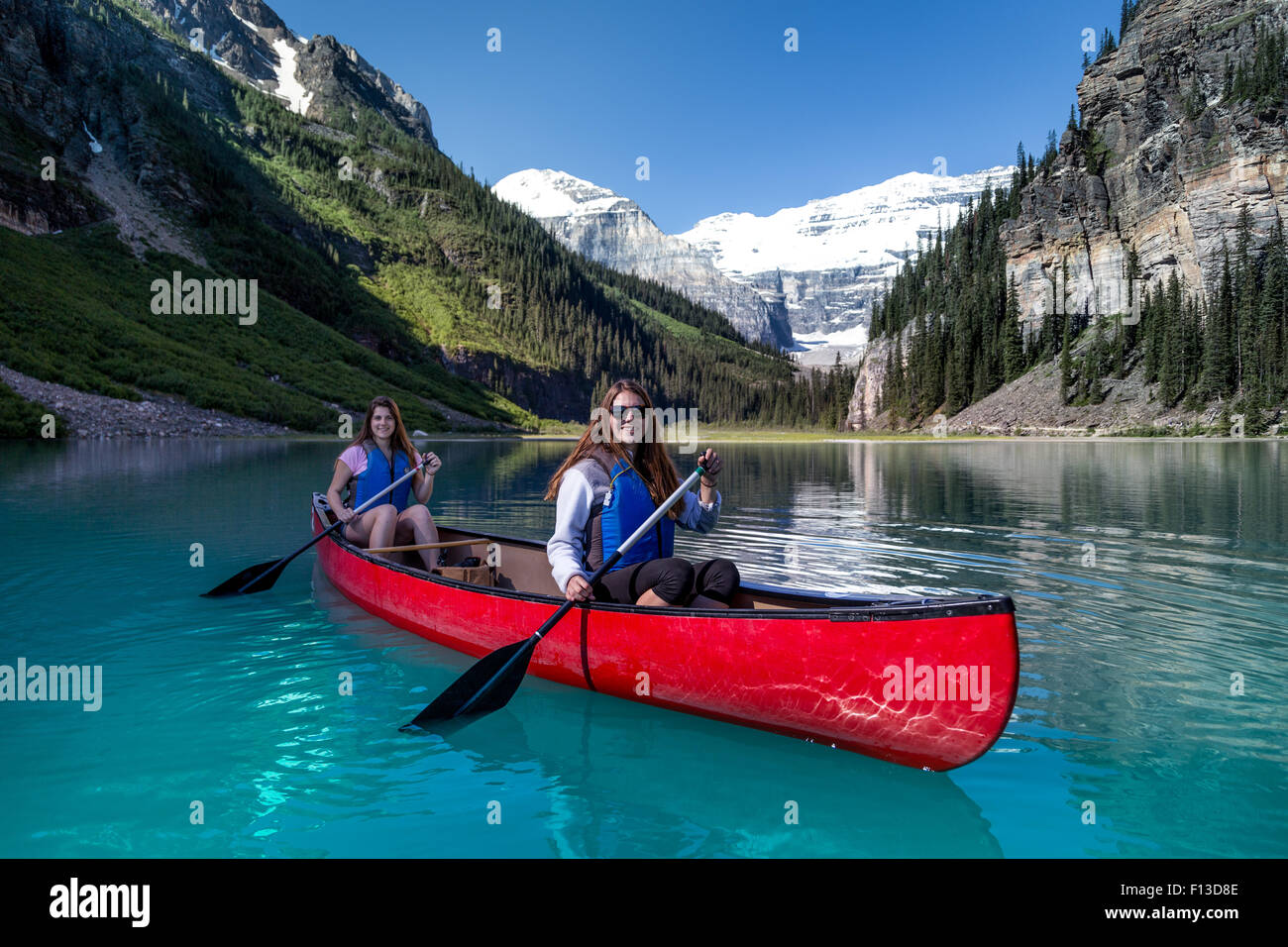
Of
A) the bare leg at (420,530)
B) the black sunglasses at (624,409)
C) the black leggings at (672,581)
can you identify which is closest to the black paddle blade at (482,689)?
the black leggings at (672,581)

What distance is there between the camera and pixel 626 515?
278 inches

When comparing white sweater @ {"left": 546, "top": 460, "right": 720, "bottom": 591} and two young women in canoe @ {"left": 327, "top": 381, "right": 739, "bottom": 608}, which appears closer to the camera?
two young women in canoe @ {"left": 327, "top": 381, "right": 739, "bottom": 608}

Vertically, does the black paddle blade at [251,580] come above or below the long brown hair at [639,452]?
below

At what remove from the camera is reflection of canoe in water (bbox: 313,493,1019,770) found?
→ 16.2 feet

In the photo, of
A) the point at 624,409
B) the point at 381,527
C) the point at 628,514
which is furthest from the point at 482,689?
the point at 381,527

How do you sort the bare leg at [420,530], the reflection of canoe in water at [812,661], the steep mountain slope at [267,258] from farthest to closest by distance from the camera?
the steep mountain slope at [267,258] < the bare leg at [420,530] < the reflection of canoe in water at [812,661]

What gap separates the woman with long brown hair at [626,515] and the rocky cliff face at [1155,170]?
290 feet

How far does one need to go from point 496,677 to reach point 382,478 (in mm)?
6296

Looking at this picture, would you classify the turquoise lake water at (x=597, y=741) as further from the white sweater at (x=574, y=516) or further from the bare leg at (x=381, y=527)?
the white sweater at (x=574, y=516)

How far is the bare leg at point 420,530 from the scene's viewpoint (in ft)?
37.9

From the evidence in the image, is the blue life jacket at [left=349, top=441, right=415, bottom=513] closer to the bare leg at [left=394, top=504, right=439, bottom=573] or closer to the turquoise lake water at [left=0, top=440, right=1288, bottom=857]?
the bare leg at [left=394, top=504, right=439, bottom=573]

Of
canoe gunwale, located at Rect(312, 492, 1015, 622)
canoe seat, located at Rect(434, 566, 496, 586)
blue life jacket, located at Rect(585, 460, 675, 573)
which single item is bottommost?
canoe seat, located at Rect(434, 566, 496, 586)

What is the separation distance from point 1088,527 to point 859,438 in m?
79.0

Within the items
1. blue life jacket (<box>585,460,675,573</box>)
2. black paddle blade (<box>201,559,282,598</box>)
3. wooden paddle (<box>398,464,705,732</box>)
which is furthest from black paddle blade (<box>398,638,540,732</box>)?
black paddle blade (<box>201,559,282,598</box>)
